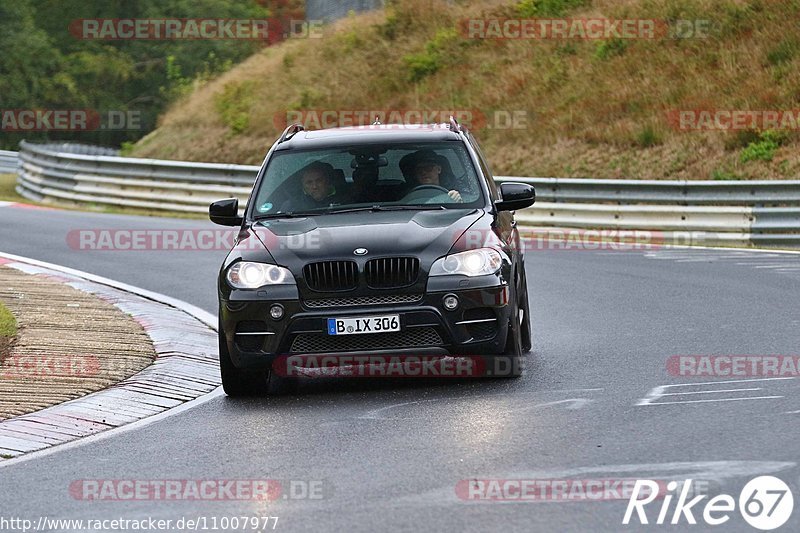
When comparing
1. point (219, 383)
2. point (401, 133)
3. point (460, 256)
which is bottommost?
point (219, 383)

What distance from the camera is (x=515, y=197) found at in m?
10.6

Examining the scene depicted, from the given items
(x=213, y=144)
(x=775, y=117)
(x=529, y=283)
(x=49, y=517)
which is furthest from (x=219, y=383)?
(x=213, y=144)

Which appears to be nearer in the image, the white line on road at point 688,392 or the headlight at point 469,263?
the white line on road at point 688,392

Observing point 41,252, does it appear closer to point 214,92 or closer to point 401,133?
point 401,133

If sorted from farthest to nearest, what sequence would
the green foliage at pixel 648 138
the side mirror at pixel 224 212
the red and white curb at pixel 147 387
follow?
the green foliage at pixel 648 138 → the side mirror at pixel 224 212 → the red and white curb at pixel 147 387

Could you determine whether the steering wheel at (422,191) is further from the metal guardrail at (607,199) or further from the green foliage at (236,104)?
the green foliage at (236,104)

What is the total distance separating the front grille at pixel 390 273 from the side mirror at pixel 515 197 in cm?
139

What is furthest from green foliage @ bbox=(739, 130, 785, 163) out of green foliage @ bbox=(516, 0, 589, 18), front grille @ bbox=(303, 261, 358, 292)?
front grille @ bbox=(303, 261, 358, 292)

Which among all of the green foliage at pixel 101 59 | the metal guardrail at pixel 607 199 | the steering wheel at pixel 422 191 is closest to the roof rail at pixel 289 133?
the steering wheel at pixel 422 191

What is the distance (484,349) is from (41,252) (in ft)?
39.1

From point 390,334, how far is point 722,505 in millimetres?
3550

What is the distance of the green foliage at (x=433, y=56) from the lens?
122ft

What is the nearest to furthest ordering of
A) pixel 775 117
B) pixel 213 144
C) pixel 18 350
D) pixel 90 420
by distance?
pixel 90 420, pixel 18 350, pixel 775 117, pixel 213 144

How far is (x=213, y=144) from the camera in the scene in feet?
126
